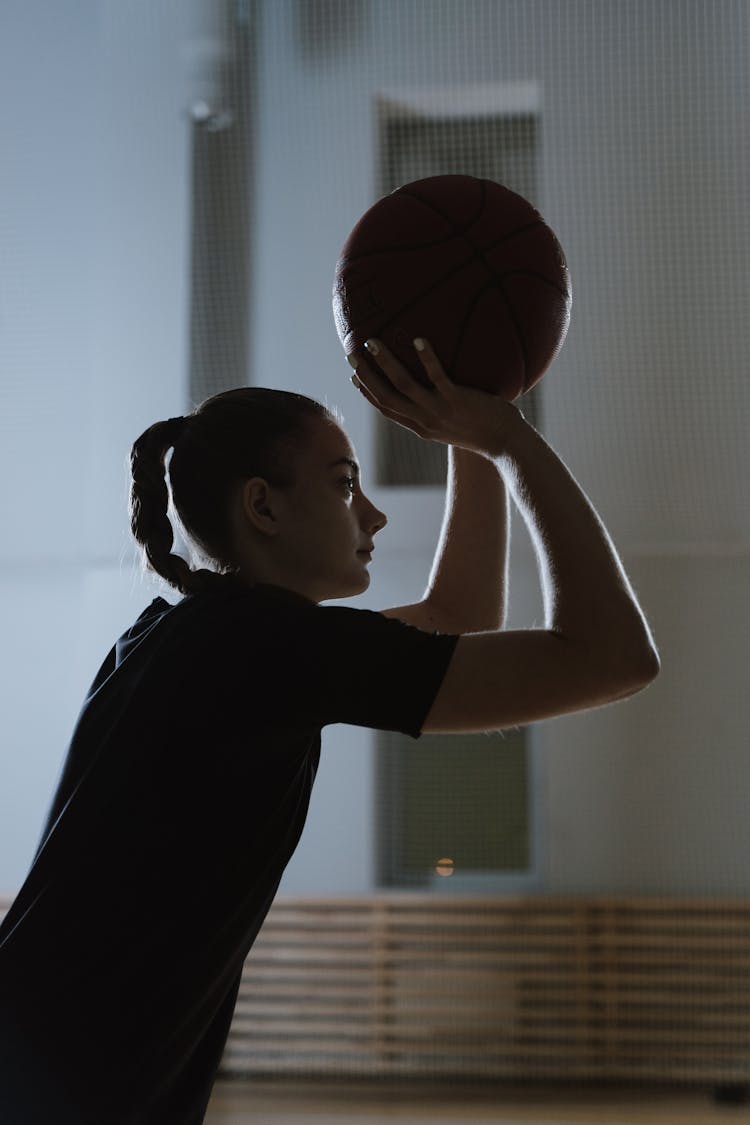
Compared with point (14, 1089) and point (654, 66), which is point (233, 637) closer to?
point (14, 1089)

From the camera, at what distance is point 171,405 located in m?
4.10

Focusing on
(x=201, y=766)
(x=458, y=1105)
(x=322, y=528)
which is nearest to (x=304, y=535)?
(x=322, y=528)

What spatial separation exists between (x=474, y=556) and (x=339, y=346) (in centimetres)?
282

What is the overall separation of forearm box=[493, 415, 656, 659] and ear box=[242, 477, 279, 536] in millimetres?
217

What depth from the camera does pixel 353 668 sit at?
908 millimetres

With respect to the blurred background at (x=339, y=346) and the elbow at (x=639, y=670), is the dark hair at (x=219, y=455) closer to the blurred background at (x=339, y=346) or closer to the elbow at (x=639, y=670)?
the elbow at (x=639, y=670)

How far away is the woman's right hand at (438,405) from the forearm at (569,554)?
17 millimetres

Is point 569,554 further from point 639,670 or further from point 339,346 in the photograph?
point 339,346

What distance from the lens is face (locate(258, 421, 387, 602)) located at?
3.58 ft

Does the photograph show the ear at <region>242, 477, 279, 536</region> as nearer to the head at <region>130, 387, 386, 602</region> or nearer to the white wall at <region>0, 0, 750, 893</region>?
the head at <region>130, 387, 386, 602</region>

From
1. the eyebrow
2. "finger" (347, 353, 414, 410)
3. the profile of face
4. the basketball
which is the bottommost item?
the profile of face

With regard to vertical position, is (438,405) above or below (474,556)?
above

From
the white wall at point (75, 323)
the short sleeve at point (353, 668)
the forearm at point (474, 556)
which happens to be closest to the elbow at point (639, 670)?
the short sleeve at point (353, 668)

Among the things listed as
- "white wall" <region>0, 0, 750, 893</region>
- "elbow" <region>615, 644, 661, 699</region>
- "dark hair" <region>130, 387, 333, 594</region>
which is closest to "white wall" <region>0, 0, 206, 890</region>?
"white wall" <region>0, 0, 750, 893</region>
